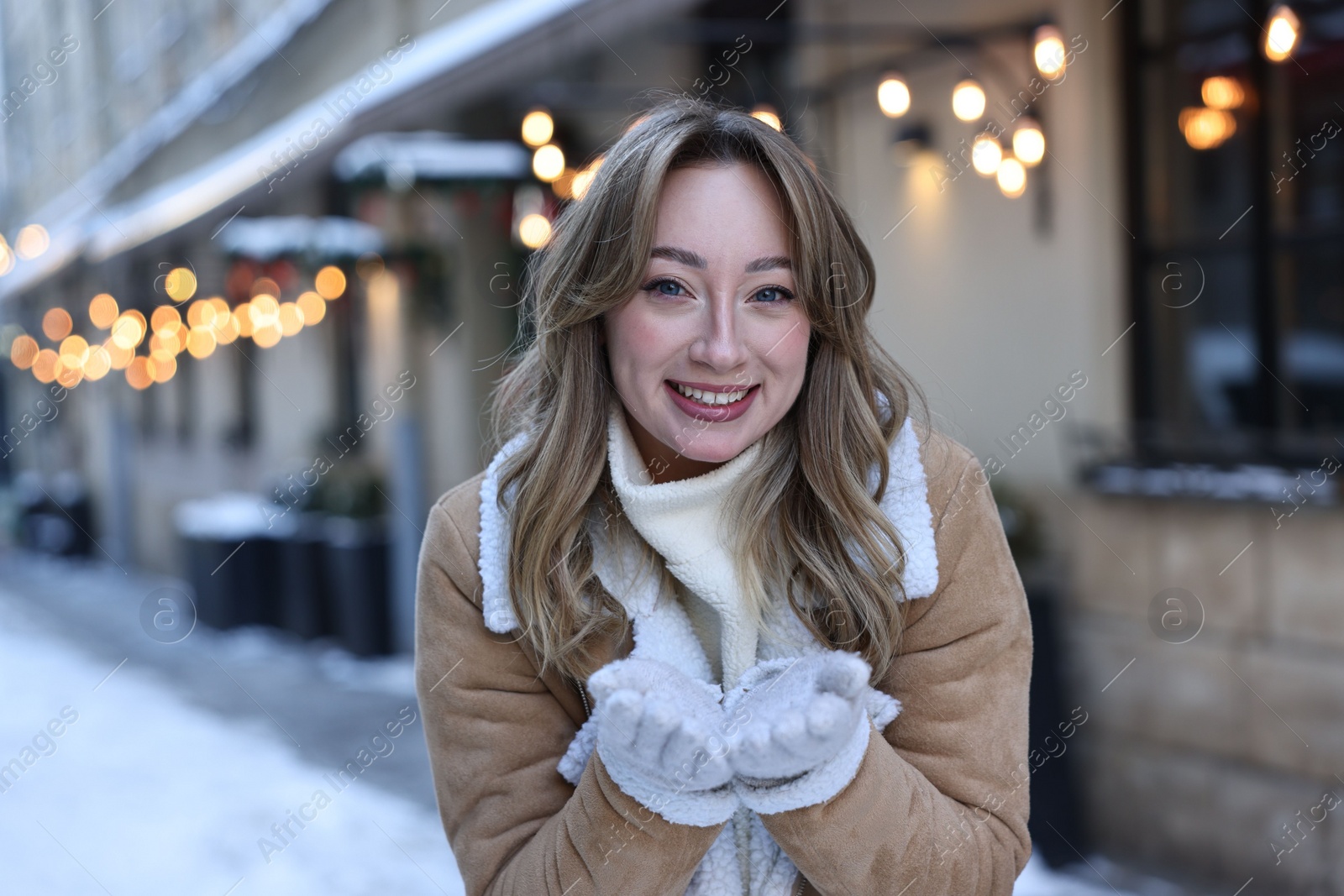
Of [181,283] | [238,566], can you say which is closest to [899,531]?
[238,566]

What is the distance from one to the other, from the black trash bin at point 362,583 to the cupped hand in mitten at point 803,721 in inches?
265

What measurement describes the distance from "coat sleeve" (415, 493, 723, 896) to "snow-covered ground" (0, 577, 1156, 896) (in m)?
3.03

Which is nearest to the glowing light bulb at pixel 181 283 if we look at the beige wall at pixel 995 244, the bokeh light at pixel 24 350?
the beige wall at pixel 995 244

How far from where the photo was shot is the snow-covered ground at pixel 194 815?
4641 mm

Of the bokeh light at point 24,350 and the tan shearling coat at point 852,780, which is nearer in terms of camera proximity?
the tan shearling coat at point 852,780

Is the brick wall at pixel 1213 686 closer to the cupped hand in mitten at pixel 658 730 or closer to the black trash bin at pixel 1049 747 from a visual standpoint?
the black trash bin at pixel 1049 747

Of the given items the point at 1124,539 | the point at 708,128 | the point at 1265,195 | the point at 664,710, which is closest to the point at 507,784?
the point at 664,710

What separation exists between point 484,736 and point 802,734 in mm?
563

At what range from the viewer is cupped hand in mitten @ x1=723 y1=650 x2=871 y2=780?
51.1 inches

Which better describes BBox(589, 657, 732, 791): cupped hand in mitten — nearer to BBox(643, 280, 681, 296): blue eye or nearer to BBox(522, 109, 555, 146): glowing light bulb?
BBox(643, 280, 681, 296): blue eye

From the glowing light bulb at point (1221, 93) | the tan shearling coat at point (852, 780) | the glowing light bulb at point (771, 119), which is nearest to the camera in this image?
the tan shearling coat at point (852, 780)

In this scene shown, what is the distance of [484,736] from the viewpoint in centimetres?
168

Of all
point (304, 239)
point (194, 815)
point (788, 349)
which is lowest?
point (194, 815)

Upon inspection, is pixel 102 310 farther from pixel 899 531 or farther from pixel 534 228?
pixel 899 531
